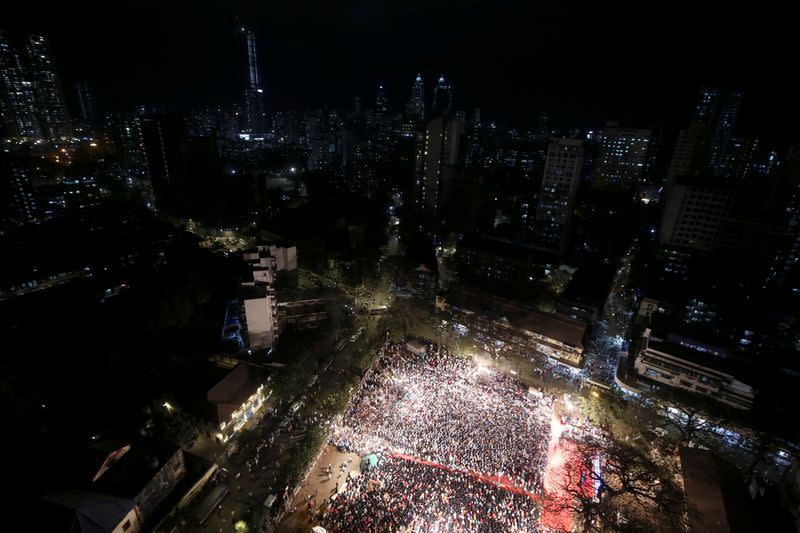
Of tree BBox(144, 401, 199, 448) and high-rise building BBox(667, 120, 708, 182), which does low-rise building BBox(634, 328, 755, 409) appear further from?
high-rise building BBox(667, 120, 708, 182)

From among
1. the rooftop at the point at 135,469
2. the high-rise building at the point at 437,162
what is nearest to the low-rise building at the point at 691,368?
the rooftop at the point at 135,469

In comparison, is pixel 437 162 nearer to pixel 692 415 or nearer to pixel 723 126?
pixel 692 415

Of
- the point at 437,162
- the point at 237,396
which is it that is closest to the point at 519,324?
the point at 237,396

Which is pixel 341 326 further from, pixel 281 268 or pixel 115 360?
pixel 115 360

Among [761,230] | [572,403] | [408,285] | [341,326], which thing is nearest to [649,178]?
[761,230]

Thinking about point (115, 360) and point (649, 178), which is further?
point (649, 178)

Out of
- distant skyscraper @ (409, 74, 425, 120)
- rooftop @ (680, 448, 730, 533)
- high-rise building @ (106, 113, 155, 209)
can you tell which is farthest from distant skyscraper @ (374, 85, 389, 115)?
rooftop @ (680, 448, 730, 533)
